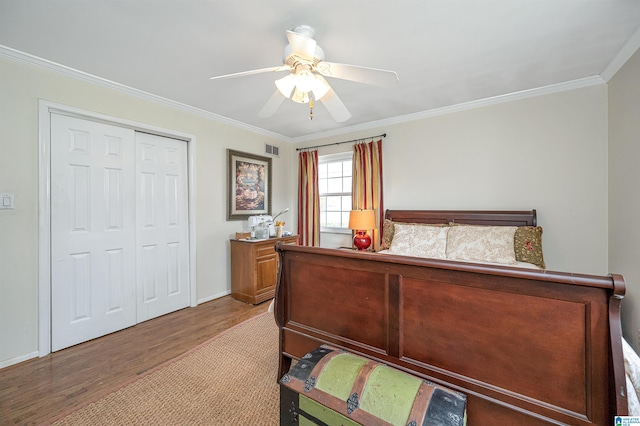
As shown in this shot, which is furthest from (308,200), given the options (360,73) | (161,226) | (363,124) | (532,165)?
(532,165)

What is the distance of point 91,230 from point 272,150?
266 cm

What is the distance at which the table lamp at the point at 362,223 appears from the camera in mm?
3557

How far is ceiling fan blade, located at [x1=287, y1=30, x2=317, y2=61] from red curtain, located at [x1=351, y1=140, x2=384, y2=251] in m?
2.38

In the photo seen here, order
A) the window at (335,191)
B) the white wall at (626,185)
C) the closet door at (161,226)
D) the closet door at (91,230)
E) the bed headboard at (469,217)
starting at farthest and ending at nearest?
the window at (335,191), the closet door at (161,226), the bed headboard at (469,217), the closet door at (91,230), the white wall at (626,185)

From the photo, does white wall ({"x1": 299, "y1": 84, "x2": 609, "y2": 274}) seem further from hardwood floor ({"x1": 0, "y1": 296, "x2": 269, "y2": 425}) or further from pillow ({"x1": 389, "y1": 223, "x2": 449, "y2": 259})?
hardwood floor ({"x1": 0, "y1": 296, "x2": 269, "y2": 425})

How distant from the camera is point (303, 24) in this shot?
178 cm

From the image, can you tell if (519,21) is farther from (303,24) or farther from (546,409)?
(546,409)

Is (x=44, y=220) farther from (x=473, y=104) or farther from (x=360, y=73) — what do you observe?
(x=473, y=104)

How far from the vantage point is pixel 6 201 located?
209 centimetres

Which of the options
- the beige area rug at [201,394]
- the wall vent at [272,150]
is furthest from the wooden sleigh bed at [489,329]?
the wall vent at [272,150]

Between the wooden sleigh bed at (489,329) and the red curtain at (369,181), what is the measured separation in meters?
2.28

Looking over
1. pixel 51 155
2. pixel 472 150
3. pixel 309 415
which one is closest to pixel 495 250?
pixel 472 150

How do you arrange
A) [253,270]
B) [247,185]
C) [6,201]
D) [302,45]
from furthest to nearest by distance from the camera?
1. [247,185]
2. [253,270]
3. [6,201]
4. [302,45]

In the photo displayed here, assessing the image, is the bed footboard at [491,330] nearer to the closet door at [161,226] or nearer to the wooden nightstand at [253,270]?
the wooden nightstand at [253,270]
